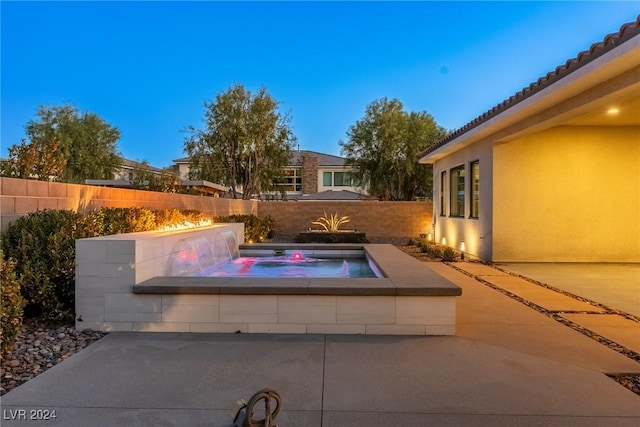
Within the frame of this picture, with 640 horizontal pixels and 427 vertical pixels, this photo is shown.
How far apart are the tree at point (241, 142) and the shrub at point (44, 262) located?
584 inches

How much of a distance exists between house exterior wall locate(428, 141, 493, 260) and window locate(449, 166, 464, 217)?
0.60 ft

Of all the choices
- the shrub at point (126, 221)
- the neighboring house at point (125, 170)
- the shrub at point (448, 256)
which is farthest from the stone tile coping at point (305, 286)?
the neighboring house at point (125, 170)

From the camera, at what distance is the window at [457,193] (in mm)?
13102

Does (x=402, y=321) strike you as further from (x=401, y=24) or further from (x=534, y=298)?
(x=401, y=24)

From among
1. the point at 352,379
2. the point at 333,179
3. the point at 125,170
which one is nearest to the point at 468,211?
the point at 352,379

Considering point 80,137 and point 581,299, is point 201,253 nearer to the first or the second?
point 581,299

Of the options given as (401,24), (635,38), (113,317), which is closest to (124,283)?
(113,317)

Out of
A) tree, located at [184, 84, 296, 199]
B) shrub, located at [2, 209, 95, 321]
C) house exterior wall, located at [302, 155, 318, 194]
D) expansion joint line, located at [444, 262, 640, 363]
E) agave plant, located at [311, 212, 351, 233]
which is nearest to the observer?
expansion joint line, located at [444, 262, 640, 363]

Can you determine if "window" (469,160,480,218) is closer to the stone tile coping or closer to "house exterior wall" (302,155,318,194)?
the stone tile coping

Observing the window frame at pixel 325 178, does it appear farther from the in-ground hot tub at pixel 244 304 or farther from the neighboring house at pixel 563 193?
the in-ground hot tub at pixel 244 304

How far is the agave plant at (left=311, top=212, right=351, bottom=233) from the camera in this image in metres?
15.5

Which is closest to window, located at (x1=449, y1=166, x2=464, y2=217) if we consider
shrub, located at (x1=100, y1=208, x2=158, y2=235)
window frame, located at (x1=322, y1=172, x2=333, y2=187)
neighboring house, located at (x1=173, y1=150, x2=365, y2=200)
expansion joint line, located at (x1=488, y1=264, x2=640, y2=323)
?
expansion joint line, located at (x1=488, y1=264, x2=640, y2=323)

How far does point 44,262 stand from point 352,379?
3540 millimetres

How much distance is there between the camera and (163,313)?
176 inches
